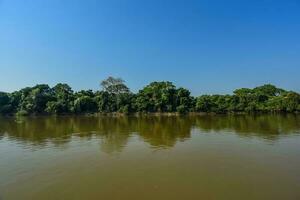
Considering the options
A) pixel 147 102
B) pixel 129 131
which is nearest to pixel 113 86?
pixel 147 102

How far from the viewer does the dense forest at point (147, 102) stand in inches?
2002

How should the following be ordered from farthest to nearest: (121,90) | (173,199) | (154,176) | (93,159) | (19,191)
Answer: (121,90) < (93,159) < (154,176) < (19,191) < (173,199)

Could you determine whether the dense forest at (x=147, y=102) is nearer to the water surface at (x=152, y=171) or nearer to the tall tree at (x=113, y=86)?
the tall tree at (x=113, y=86)

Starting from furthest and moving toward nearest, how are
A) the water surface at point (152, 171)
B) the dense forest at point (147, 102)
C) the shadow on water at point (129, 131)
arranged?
1. the dense forest at point (147, 102)
2. the shadow on water at point (129, 131)
3. the water surface at point (152, 171)

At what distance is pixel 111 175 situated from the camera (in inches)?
372

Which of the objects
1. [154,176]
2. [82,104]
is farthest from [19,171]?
[82,104]

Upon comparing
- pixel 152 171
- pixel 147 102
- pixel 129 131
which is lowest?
pixel 152 171

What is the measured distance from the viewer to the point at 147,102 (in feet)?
170

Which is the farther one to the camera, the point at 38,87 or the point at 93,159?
the point at 38,87

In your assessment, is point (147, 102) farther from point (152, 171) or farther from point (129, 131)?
point (152, 171)

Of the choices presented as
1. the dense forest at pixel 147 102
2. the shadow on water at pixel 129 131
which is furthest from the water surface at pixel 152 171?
the dense forest at pixel 147 102

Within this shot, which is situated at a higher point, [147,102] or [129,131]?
[147,102]

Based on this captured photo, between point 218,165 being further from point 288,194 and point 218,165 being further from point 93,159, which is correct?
point 93,159

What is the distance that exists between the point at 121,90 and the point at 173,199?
51550 millimetres
